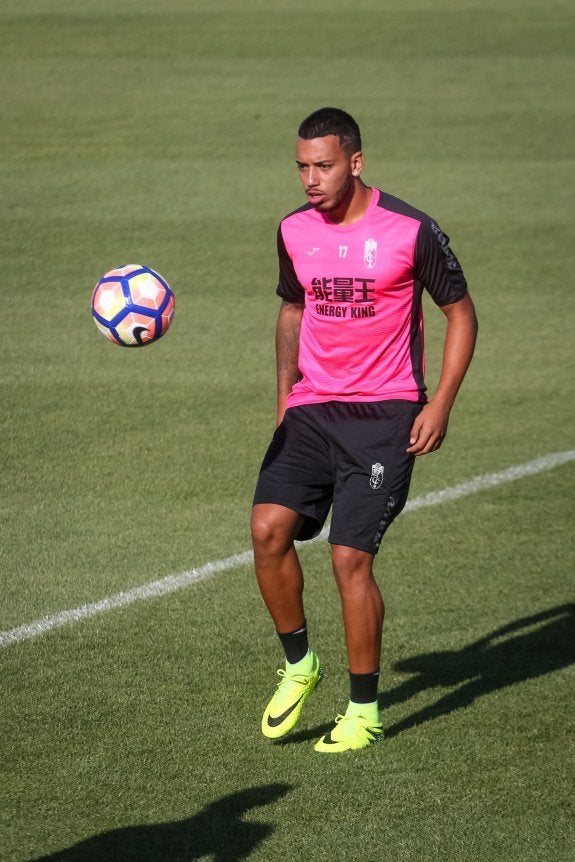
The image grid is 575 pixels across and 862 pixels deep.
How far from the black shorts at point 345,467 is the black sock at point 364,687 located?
52 centimetres

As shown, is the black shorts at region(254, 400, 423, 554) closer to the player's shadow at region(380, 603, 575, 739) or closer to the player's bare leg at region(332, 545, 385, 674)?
the player's bare leg at region(332, 545, 385, 674)

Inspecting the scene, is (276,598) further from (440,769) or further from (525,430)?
(525,430)

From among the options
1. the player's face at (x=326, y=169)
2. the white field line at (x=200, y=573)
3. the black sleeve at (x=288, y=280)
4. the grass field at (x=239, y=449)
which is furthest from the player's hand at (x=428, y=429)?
the white field line at (x=200, y=573)

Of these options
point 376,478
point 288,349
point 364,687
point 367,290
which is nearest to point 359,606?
point 364,687

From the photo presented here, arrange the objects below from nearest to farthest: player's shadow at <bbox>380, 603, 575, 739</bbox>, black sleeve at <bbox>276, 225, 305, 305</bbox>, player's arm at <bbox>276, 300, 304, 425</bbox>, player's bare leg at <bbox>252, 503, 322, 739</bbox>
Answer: player's bare leg at <bbox>252, 503, 322, 739</bbox> → black sleeve at <bbox>276, 225, 305, 305</bbox> → player's arm at <bbox>276, 300, 304, 425</bbox> → player's shadow at <bbox>380, 603, 575, 739</bbox>

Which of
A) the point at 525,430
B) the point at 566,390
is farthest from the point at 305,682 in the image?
the point at 566,390

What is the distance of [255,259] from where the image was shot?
13.1 meters

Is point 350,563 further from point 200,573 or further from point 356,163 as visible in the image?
point 200,573

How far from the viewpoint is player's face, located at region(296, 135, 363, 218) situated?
17.5 ft

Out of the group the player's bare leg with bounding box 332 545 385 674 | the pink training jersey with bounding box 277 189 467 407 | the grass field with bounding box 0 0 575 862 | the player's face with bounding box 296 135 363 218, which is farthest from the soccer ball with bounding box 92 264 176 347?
the player's bare leg with bounding box 332 545 385 674

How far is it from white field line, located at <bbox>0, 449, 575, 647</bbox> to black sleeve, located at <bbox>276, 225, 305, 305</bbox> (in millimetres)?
1929

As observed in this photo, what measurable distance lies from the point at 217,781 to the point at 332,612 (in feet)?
5.99

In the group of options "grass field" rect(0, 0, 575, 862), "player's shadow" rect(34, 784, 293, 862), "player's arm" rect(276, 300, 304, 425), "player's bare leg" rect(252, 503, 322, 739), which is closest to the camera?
"player's shadow" rect(34, 784, 293, 862)

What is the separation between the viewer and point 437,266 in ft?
17.7
